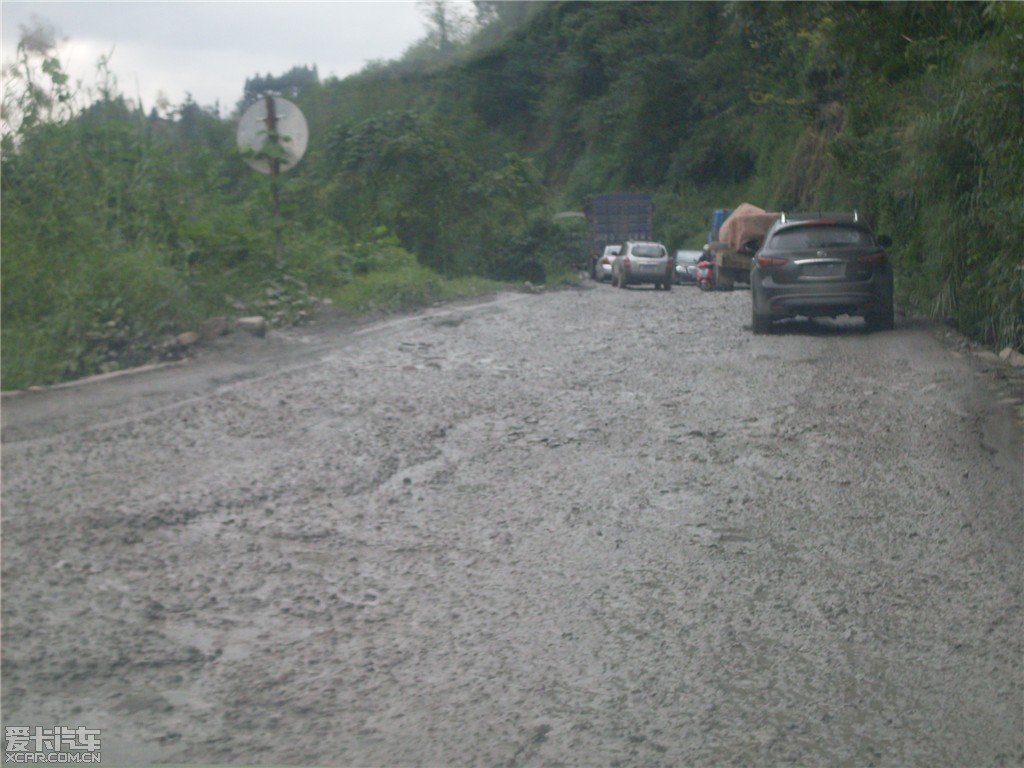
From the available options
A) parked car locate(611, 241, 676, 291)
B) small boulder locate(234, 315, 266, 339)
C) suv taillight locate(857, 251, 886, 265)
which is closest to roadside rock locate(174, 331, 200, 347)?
small boulder locate(234, 315, 266, 339)

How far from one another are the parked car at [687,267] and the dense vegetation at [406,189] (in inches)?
134

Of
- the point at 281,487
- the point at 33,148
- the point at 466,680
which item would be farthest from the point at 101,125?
the point at 466,680

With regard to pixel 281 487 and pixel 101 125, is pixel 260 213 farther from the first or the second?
pixel 281 487

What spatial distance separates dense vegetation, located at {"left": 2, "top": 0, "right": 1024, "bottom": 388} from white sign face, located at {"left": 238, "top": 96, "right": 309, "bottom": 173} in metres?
0.33

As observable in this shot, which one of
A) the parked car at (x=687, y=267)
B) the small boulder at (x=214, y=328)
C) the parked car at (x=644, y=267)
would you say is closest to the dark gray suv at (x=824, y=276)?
the small boulder at (x=214, y=328)

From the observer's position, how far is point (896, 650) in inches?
194

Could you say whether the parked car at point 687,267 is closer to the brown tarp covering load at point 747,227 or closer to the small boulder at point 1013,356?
the brown tarp covering load at point 747,227

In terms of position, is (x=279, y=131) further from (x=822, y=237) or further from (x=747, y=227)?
(x=747, y=227)

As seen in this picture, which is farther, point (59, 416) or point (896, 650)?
point (59, 416)

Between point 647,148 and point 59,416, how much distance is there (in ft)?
163

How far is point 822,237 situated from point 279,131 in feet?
25.1

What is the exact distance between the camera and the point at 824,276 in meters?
15.1

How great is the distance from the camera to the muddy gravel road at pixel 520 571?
429 cm

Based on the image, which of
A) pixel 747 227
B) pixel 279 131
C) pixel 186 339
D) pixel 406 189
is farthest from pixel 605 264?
pixel 186 339
